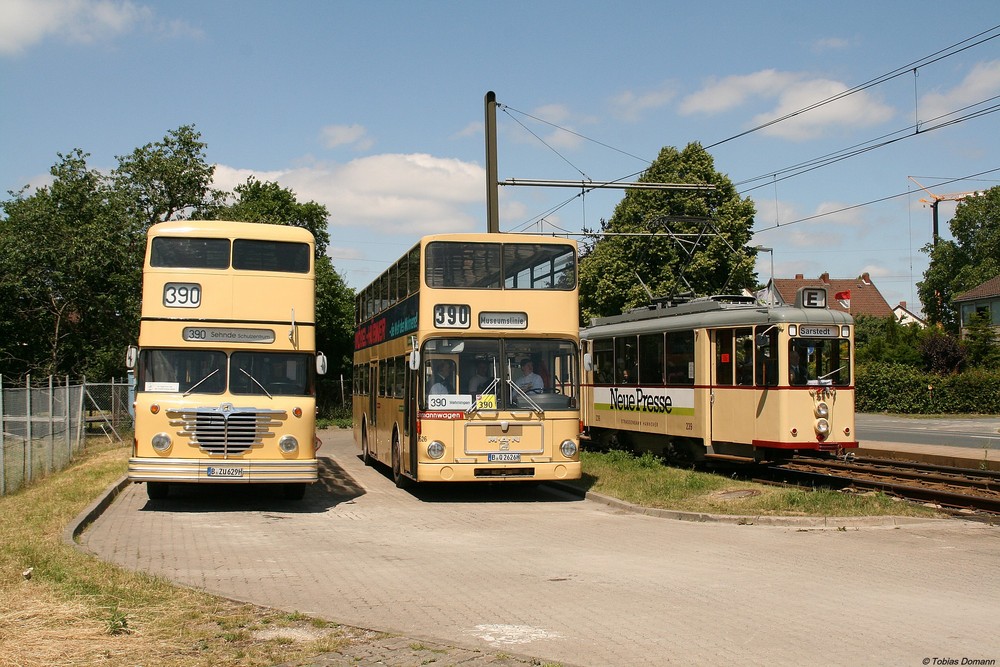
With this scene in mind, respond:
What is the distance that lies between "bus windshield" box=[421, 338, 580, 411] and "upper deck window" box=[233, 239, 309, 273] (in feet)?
7.43

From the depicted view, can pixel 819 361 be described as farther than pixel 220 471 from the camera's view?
Yes

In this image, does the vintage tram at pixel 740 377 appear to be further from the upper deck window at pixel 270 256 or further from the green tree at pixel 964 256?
the green tree at pixel 964 256

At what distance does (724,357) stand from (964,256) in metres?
82.9

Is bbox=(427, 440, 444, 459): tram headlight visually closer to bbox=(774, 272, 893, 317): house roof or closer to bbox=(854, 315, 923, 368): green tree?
bbox=(854, 315, 923, 368): green tree

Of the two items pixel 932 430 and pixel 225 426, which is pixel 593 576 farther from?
pixel 932 430

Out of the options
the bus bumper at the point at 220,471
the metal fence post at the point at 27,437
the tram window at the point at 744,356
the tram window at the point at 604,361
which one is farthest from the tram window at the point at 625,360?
the metal fence post at the point at 27,437

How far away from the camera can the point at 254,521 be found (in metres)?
13.4

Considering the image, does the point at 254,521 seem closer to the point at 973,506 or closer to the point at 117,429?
the point at 973,506

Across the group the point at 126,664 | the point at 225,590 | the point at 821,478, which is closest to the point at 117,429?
the point at 821,478

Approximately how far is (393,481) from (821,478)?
7.99 m

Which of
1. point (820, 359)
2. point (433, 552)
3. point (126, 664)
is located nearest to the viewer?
point (126, 664)

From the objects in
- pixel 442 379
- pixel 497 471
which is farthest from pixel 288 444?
pixel 497 471

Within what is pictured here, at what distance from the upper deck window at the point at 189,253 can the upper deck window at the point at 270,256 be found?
20cm

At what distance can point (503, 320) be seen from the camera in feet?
51.1
